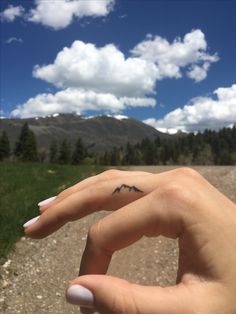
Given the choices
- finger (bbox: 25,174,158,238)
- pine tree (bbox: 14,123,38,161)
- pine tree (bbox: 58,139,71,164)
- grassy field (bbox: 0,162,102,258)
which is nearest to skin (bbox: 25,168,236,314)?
finger (bbox: 25,174,158,238)

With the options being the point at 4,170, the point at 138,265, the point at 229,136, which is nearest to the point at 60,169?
the point at 4,170

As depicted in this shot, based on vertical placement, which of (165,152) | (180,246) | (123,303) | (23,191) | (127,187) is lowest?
(23,191)

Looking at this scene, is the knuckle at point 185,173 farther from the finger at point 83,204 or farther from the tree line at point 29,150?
the tree line at point 29,150

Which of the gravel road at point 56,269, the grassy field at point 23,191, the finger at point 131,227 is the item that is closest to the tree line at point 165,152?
the grassy field at point 23,191

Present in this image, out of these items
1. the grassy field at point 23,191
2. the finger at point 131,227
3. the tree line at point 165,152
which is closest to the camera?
the finger at point 131,227

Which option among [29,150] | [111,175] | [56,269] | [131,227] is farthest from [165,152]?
[131,227]

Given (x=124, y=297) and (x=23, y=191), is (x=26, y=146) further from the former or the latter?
(x=124, y=297)
